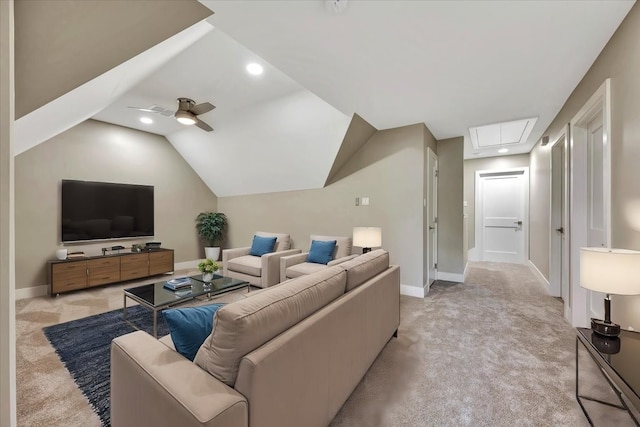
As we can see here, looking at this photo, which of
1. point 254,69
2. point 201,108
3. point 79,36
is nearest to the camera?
point 79,36

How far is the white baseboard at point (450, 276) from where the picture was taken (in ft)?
15.0

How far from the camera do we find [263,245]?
4.56m

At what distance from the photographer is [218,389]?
0.92 meters

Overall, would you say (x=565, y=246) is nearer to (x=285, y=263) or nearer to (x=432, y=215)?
(x=432, y=215)

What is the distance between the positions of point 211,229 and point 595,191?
6110 mm

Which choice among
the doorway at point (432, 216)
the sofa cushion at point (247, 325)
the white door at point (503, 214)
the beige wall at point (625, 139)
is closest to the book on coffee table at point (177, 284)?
the sofa cushion at point (247, 325)

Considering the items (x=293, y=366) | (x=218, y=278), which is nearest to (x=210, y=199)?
(x=218, y=278)

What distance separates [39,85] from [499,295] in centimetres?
539

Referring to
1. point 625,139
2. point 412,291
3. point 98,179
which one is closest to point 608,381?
point 625,139

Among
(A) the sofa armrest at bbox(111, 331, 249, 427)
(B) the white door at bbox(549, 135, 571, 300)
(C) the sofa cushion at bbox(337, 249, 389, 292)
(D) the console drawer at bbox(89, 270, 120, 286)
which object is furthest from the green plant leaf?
(B) the white door at bbox(549, 135, 571, 300)

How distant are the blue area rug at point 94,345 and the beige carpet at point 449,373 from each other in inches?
2.4

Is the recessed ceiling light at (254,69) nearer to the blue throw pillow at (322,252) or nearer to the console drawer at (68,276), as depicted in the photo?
the blue throw pillow at (322,252)

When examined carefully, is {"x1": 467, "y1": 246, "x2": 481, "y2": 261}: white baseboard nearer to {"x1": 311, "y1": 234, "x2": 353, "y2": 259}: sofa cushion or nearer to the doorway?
the doorway
